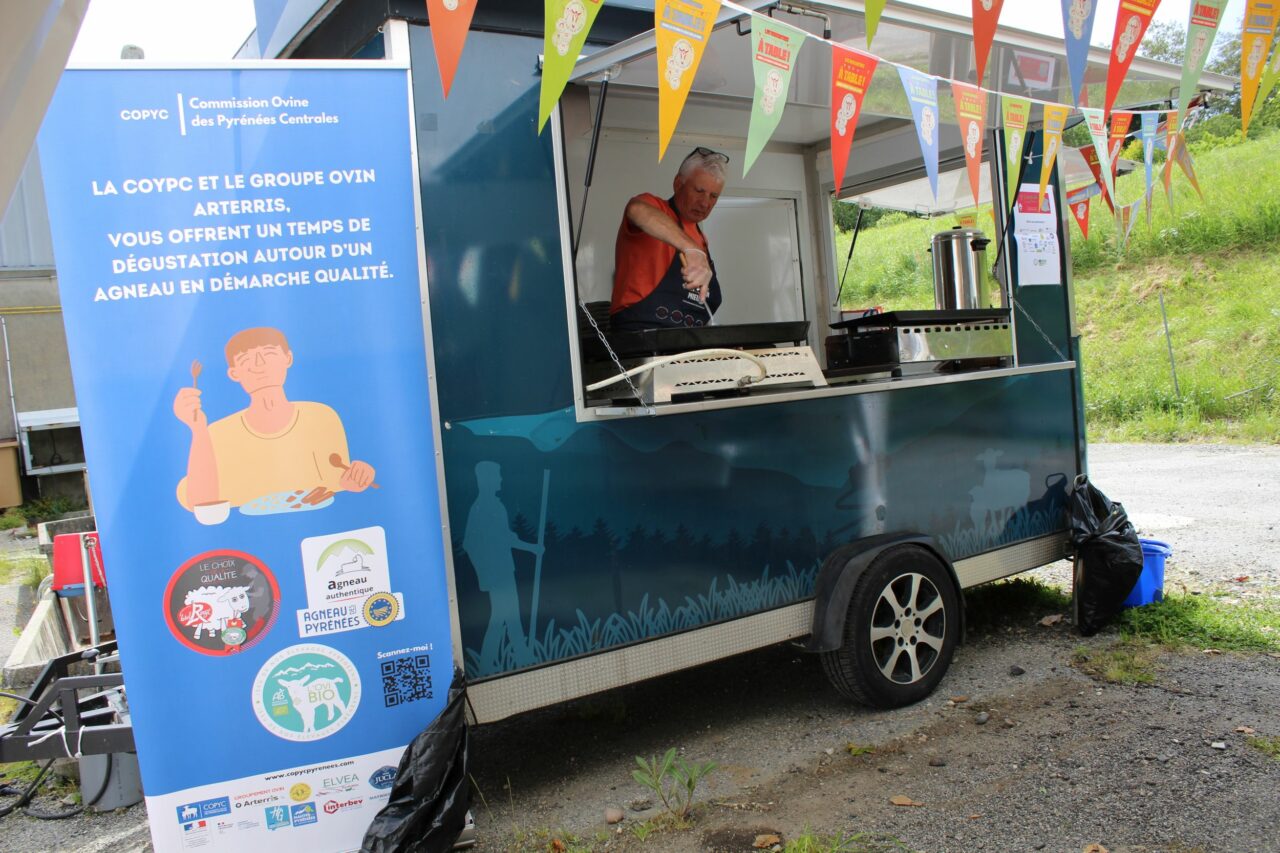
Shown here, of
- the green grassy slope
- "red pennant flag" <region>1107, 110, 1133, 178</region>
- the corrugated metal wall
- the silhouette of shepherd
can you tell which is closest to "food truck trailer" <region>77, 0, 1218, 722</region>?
the silhouette of shepherd

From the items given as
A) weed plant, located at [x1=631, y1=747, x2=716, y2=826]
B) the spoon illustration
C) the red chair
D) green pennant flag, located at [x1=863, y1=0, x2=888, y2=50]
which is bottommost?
weed plant, located at [x1=631, y1=747, x2=716, y2=826]

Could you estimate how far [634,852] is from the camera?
3258 millimetres

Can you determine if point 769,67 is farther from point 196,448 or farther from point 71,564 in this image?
point 71,564

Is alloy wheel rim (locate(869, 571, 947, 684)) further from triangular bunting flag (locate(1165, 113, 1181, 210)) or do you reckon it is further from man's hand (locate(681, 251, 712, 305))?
triangular bunting flag (locate(1165, 113, 1181, 210))

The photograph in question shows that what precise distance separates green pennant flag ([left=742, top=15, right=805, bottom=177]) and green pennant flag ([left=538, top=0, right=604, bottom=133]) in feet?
2.30

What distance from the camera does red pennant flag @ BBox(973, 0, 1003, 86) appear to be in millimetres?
2883

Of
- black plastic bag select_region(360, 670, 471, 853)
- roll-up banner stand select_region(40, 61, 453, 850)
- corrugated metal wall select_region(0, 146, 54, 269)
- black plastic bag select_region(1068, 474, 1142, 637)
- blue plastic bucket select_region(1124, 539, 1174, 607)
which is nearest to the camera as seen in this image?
roll-up banner stand select_region(40, 61, 453, 850)

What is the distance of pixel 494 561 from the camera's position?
3.44 m

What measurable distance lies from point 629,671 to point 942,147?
3.85m

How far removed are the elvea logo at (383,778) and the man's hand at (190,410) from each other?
1185 mm

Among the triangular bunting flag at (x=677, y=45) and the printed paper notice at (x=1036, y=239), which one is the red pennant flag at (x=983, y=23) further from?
the printed paper notice at (x=1036, y=239)

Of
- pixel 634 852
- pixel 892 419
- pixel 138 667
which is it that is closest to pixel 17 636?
pixel 138 667

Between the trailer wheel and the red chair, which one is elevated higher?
the red chair

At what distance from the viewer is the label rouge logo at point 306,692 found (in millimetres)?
3004
